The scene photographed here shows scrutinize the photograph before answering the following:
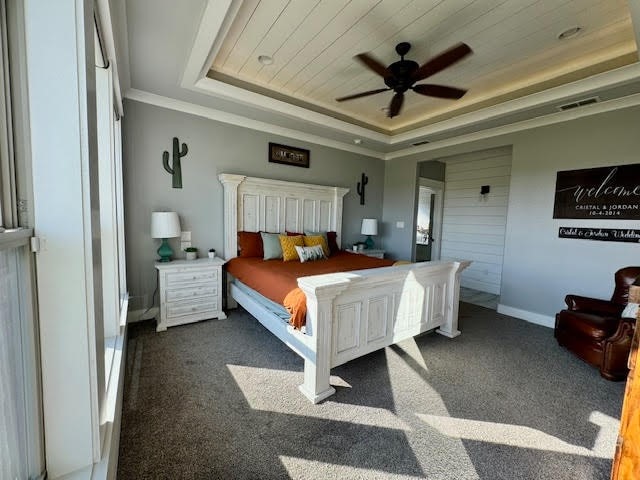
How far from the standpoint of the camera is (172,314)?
3.00 metres

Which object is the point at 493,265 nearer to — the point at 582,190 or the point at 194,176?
the point at 582,190

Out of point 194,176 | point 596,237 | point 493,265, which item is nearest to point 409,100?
point 596,237

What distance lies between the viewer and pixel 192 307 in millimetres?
3129

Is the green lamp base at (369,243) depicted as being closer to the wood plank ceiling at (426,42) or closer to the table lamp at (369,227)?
the table lamp at (369,227)

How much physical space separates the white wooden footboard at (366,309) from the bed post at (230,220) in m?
2.02

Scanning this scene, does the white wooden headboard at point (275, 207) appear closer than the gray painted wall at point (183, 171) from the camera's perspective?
No

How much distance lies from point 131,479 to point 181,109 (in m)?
3.46

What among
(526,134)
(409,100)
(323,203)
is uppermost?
(409,100)

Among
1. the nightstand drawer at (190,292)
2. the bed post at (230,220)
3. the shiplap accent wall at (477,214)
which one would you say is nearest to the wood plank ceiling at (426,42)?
the bed post at (230,220)

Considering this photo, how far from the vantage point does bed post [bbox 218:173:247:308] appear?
3564 mm

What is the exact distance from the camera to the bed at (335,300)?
1889mm

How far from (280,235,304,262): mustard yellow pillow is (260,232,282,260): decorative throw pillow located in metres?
0.06

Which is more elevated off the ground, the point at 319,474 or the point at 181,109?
the point at 181,109

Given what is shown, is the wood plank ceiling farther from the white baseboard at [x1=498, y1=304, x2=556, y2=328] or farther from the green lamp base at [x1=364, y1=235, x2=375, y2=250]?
the white baseboard at [x1=498, y1=304, x2=556, y2=328]
